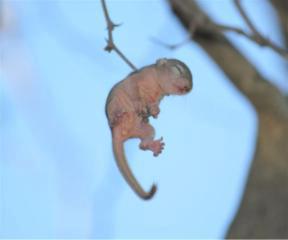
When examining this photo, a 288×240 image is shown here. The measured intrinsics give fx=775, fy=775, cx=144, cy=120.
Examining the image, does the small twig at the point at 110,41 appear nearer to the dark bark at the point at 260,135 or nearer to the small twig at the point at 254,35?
the small twig at the point at 254,35

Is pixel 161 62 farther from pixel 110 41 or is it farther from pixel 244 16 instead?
pixel 244 16

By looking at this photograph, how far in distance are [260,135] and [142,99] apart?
187cm

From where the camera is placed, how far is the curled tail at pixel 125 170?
0.56 metres

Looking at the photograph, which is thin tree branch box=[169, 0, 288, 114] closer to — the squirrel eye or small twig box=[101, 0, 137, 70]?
small twig box=[101, 0, 137, 70]

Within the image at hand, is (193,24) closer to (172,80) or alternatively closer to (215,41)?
(215,41)

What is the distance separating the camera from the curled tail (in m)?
0.56

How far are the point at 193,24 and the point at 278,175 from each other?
55 centimetres

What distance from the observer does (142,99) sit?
0.61m

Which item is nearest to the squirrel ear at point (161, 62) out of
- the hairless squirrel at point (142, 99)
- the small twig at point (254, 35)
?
the hairless squirrel at point (142, 99)

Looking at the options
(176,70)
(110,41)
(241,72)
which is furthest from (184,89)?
(241,72)

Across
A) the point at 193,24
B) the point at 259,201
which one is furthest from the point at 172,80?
the point at 259,201

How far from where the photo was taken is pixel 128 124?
0.59 m

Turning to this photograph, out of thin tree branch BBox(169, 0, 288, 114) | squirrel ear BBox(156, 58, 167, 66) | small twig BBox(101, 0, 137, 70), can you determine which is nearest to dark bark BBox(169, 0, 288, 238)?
thin tree branch BBox(169, 0, 288, 114)

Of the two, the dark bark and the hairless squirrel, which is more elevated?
the hairless squirrel
